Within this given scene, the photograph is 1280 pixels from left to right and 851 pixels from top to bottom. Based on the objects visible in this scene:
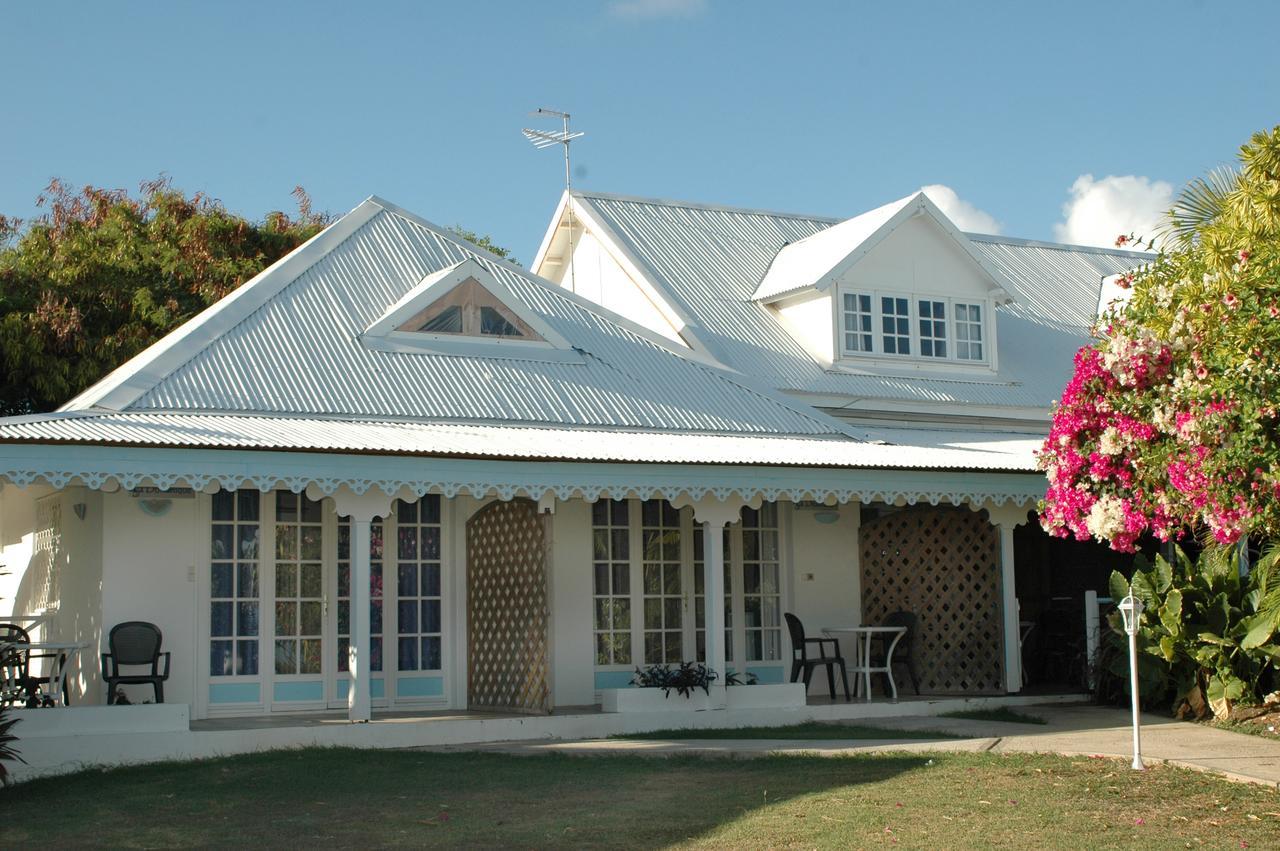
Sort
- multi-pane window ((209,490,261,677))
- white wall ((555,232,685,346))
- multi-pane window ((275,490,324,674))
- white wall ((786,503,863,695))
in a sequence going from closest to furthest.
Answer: multi-pane window ((209,490,261,677)), multi-pane window ((275,490,324,674)), white wall ((786,503,863,695)), white wall ((555,232,685,346))

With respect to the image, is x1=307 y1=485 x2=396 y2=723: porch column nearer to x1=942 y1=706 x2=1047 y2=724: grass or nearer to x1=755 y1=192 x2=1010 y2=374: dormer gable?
x1=942 y1=706 x2=1047 y2=724: grass

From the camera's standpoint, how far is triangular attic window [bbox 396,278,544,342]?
17.1m

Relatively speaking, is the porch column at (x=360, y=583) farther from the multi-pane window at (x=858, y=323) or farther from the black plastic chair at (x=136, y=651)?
the multi-pane window at (x=858, y=323)

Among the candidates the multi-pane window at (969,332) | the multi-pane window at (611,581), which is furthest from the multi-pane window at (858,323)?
the multi-pane window at (611,581)

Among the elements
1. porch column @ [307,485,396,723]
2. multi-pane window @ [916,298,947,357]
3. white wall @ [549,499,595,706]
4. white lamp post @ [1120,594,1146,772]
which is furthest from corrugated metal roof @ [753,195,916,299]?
white lamp post @ [1120,594,1146,772]

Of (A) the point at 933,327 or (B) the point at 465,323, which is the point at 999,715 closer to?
(B) the point at 465,323

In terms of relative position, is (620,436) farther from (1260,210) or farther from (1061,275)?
(1061,275)

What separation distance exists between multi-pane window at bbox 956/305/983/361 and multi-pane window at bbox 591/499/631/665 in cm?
690

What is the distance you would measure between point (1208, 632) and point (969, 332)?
7843 mm

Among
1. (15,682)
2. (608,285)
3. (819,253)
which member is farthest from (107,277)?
(15,682)

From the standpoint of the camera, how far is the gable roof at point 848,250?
19922 mm

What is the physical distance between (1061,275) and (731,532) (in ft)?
35.1

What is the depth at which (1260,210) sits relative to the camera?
10.1 meters

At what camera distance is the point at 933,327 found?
20.8 meters
